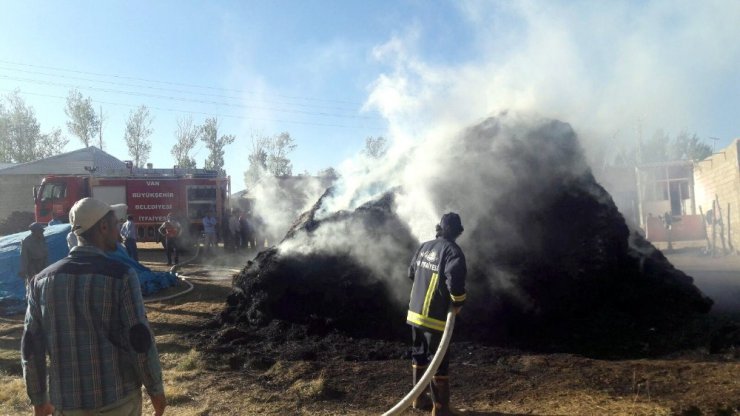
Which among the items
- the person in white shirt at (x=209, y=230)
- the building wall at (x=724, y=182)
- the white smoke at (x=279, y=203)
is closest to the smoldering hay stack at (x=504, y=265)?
the person in white shirt at (x=209, y=230)

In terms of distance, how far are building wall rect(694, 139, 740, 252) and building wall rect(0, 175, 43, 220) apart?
37223 mm

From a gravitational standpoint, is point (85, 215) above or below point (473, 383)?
above

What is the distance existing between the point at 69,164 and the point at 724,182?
136 feet

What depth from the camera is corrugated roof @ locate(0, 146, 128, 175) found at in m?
37.9

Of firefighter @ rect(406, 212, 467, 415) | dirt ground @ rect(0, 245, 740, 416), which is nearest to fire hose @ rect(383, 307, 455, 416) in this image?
firefighter @ rect(406, 212, 467, 415)

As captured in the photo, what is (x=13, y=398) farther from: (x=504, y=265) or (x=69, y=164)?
(x=69, y=164)

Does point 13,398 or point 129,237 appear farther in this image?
point 129,237

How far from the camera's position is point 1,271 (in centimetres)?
1102

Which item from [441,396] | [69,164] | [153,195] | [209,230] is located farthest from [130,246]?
[69,164]

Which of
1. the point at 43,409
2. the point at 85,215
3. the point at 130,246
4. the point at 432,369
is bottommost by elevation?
the point at 432,369

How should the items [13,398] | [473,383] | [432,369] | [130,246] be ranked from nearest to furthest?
[432,369]
[13,398]
[473,383]
[130,246]

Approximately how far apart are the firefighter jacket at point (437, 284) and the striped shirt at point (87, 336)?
8.49 feet

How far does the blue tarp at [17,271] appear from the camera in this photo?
10.5 metres

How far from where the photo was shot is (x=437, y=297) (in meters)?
4.68
